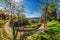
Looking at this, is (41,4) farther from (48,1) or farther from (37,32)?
(37,32)

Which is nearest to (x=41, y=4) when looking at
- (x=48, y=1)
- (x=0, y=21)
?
(x=48, y=1)

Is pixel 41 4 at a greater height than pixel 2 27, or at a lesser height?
greater

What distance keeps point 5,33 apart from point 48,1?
895 millimetres

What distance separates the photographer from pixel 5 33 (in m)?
4.29

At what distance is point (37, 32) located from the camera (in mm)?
4262

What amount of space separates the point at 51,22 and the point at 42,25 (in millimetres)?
159

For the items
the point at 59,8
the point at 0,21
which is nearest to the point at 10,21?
the point at 0,21

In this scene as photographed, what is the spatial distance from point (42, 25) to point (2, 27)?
671mm

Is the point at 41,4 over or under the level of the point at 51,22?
over

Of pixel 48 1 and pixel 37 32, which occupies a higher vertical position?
pixel 48 1

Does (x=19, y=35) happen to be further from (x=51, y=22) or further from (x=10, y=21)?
(x=51, y=22)

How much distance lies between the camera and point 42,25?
4.29 meters

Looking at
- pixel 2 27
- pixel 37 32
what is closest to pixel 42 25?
pixel 37 32

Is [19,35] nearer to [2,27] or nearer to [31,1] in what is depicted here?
[2,27]
